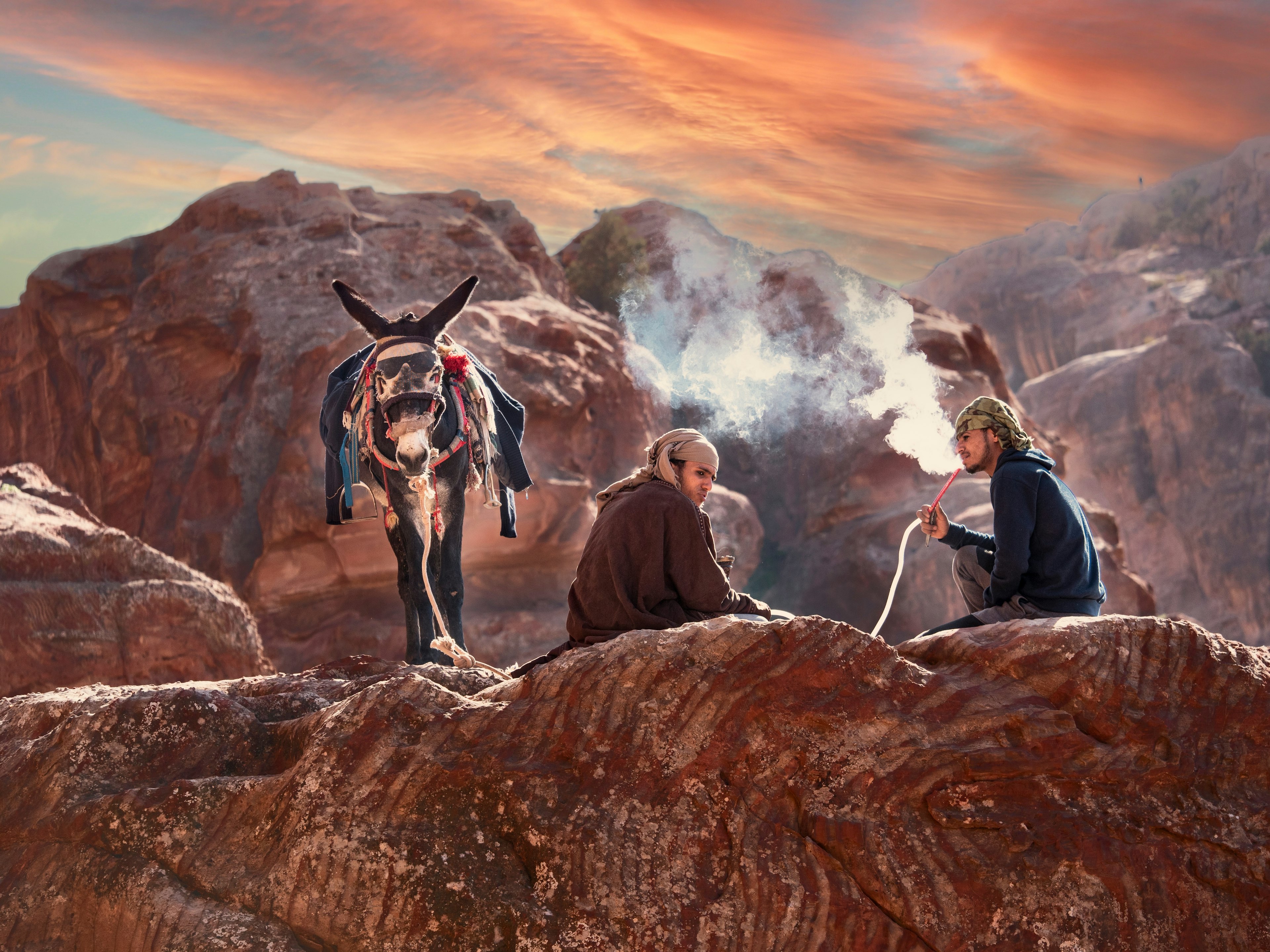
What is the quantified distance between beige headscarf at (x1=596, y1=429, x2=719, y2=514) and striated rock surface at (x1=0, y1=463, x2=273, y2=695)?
17.9ft

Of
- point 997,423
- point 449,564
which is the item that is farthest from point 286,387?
point 997,423

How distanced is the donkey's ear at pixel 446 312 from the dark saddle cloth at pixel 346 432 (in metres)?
0.48

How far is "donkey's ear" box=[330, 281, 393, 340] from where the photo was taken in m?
6.90

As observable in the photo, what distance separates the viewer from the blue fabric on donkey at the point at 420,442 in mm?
6480

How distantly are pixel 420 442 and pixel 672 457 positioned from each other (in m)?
2.01

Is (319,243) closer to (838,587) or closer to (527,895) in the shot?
(838,587)

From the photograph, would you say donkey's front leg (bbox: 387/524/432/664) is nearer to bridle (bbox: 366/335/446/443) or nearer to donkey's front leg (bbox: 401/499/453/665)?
donkey's front leg (bbox: 401/499/453/665)

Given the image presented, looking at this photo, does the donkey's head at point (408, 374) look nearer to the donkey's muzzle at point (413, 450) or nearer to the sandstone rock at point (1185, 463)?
the donkey's muzzle at point (413, 450)

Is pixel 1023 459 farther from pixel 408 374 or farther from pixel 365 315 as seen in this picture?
pixel 365 315

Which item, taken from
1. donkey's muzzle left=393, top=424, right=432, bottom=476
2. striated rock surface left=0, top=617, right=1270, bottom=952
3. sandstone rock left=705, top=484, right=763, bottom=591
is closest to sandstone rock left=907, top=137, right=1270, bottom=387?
sandstone rock left=705, top=484, right=763, bottom=591

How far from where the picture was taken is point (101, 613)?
9.19 metres

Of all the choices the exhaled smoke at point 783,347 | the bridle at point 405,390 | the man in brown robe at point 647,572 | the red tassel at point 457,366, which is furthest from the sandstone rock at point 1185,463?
the man in brown robe at point 647,572

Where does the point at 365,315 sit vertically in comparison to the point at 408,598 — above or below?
above

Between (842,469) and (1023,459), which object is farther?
(842,469)
